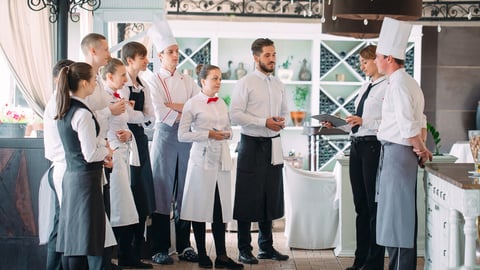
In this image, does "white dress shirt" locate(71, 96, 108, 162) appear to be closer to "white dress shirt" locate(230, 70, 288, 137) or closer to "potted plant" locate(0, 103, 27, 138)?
"potted plant" locate(0, 103, 27, 138)

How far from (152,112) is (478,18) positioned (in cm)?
566

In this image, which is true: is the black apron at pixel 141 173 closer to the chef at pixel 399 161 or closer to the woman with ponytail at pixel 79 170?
the woman with ponytail at pixel 79 170

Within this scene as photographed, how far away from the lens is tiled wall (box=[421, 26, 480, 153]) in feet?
31.4

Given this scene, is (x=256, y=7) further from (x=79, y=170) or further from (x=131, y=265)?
(x=79, y=170)

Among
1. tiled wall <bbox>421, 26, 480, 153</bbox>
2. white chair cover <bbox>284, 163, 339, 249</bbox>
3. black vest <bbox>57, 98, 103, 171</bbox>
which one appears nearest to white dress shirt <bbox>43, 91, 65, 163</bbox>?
black vest <bbox>57, 98, 103, 171</bbox>

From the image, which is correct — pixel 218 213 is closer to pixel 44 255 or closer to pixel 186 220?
pixel 186 220

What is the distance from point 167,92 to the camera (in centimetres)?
566

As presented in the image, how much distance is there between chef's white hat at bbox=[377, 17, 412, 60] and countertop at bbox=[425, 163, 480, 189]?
2.26 feet

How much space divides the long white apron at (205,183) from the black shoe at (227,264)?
299 mm

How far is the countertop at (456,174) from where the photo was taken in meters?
3.61

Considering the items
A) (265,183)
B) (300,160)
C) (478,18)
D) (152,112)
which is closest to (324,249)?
(265,183)

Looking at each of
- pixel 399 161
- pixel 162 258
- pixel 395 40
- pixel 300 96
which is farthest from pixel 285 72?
pixel 399 161

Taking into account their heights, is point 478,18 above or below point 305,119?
above

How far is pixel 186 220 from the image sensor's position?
545 centimetres
